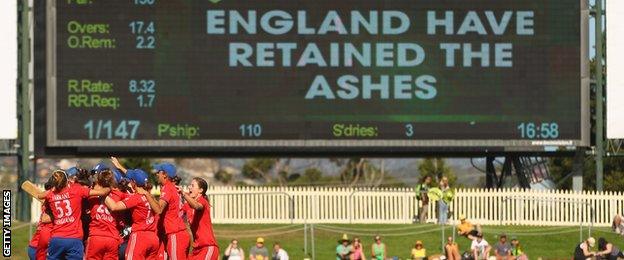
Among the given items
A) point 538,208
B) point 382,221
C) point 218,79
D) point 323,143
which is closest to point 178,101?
point 218,79

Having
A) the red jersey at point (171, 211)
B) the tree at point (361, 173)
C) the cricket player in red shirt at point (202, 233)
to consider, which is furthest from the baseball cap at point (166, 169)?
the tree at point (361, 173)

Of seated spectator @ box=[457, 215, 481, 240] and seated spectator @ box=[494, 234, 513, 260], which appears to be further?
seated spectator @ box=[457, 215, 481, 240]

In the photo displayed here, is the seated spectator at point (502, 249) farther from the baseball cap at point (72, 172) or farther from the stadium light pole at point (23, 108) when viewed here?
the baseball cap at point (72, 172)

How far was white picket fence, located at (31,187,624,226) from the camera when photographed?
39031 mm

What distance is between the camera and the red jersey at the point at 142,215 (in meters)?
18.7

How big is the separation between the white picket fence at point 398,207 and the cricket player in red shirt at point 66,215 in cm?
1988

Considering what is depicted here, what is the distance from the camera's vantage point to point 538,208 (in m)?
39.3

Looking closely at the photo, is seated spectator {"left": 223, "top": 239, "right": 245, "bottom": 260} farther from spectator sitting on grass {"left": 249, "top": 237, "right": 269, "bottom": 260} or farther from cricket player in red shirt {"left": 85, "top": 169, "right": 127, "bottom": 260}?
cricket player in red shirt {"left": 85, "top": 169, "right": 127, "bottom": 260}

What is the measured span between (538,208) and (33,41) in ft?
38.5

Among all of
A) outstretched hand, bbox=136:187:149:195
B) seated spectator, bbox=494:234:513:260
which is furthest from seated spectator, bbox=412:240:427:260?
outstretched hand, bbox=136:187:149:195

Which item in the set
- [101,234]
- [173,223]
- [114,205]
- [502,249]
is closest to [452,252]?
[502,249]

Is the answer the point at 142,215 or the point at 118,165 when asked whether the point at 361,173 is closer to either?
the point at 118,165

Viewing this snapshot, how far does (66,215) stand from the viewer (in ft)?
61.5

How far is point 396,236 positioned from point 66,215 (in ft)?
62.5
